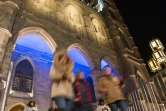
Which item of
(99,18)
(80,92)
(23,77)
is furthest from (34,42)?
(80,92)

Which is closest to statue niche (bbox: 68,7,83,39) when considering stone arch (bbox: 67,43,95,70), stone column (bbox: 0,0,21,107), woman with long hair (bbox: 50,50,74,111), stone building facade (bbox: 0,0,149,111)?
stone building facade (bbox: 0,0,149,111)

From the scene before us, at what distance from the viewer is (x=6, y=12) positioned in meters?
9.90

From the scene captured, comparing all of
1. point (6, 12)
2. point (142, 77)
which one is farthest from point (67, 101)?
point (142, 77)

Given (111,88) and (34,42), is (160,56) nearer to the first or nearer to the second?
(34,42)

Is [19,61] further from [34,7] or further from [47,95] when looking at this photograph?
[34,7]

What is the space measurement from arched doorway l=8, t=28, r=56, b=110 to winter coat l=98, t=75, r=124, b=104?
770 cm

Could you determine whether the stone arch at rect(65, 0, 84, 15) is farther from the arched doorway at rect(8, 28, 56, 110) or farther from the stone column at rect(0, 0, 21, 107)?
the stone column at rect(0, 0, 21, 107)

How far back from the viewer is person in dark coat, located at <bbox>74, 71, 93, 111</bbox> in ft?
13.1

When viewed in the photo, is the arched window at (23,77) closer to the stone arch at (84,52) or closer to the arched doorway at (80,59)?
the arched doorway at (80,59)

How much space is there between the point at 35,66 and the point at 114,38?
29.8 feet

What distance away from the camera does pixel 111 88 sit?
4.45 metres

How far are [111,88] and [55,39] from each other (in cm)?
832

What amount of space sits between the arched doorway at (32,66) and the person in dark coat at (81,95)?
25.2 feet

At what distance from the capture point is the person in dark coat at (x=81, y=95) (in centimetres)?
400
